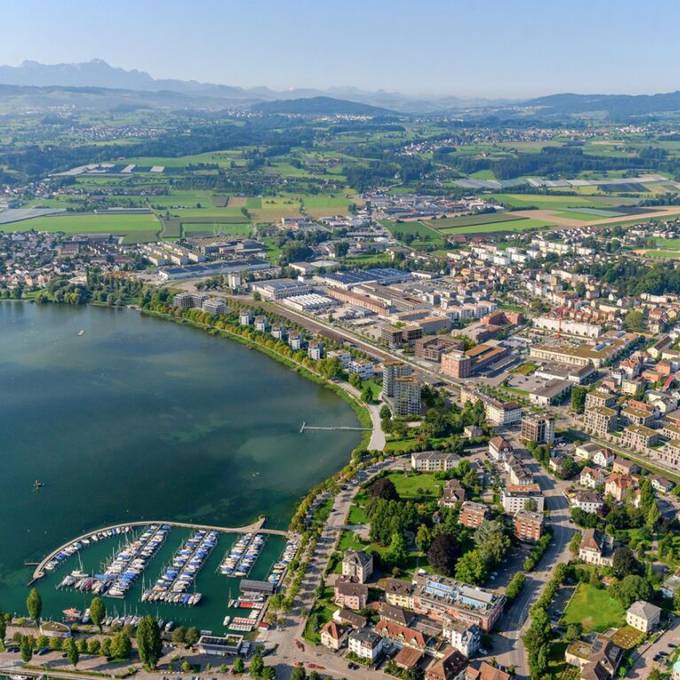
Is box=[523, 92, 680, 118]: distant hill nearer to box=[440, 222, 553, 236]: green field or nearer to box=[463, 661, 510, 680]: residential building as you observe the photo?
box=[440, 222, 553, 236]: green field

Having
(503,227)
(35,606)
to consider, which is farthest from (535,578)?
(503,227)

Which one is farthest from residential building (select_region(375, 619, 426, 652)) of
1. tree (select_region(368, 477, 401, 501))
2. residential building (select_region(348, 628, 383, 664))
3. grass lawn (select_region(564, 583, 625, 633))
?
tree (select_region(368, 477, 401, 501))

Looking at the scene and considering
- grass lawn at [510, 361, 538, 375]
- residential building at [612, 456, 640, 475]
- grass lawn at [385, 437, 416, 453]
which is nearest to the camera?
residential building at [612, 456, 640, 475]

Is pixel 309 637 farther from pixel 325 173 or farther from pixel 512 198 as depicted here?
pixel 325 173

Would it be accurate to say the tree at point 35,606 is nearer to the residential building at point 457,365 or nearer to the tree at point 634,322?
the residential building at point 457,365

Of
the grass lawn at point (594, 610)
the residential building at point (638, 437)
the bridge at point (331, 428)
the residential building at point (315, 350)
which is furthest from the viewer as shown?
the residential building at point (315, 350)

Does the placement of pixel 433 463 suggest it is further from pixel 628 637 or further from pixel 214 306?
pixel 214 306

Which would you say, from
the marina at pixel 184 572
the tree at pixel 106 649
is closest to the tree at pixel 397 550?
the marina at pixel 184 572
